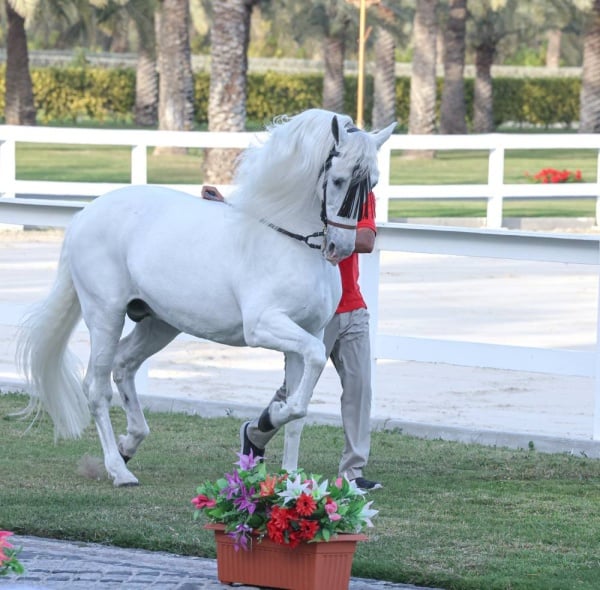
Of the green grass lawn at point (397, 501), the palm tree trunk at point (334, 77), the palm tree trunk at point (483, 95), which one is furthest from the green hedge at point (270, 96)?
the green grass lawn at point (397, 501)

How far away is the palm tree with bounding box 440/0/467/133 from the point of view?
4006 cm

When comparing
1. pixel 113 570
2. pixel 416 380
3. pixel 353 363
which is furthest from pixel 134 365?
pixel 416 380

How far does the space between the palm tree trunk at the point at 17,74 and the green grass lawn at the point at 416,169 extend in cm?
103

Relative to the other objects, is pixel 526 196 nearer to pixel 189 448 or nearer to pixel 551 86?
pixel 189 448

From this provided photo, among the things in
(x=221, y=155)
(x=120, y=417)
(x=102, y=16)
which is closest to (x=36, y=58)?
A: (x=102, y=16)

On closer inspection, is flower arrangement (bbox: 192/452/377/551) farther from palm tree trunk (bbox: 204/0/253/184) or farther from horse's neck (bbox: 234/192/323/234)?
palm tree trunk (bbox: 204/0/253/184)

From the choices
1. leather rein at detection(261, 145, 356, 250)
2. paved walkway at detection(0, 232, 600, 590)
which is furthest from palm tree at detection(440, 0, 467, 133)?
leather rein at detection(261, 145, 356, 250)

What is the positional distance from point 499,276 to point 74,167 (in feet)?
54.3

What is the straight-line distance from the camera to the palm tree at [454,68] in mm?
40062

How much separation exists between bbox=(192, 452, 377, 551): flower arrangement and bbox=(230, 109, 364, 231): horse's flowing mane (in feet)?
4.84

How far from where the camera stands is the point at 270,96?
50906 mm

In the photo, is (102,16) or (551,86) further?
(551,86)

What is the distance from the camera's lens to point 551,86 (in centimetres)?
5344

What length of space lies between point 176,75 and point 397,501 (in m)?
27.2
